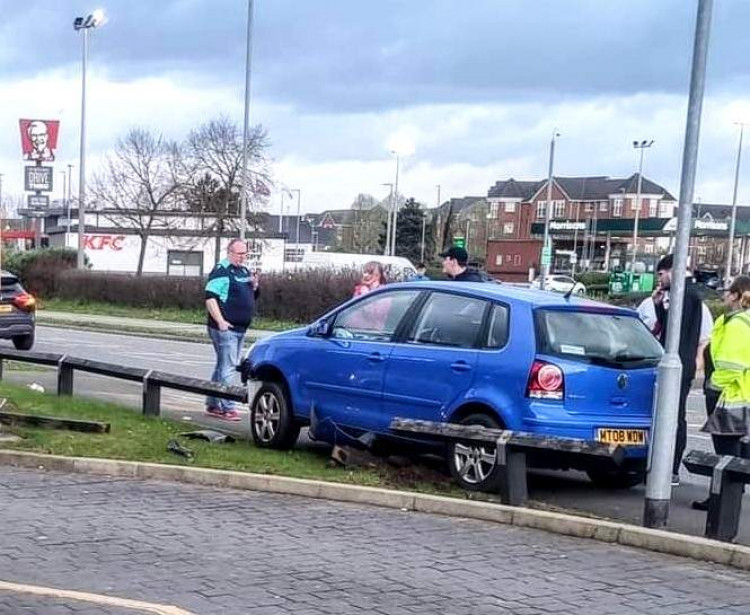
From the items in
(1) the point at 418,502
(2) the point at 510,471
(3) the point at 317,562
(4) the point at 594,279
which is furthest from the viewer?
(4) the point at 594,279

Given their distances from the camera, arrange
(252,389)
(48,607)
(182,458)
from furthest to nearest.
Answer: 1. (252,389)
2. (182,458)
3. (48,607)

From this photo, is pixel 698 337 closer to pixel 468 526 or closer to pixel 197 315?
pixel 468 526

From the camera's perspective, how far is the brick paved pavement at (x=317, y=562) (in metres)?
5.66

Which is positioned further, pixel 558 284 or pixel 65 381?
pixel 558 284

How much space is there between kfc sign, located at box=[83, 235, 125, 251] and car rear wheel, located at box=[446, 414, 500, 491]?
225ft

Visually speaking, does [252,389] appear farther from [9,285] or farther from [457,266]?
[9,285]

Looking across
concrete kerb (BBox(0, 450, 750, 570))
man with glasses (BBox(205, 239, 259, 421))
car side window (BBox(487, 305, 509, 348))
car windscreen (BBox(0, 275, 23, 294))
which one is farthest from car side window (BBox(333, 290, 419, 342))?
car windscreen (BBox(0, 275, 23, 294))

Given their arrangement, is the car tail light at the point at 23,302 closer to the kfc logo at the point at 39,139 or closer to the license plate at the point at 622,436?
the kfc logo at the point at 39,139

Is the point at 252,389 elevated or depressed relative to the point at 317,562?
elevated

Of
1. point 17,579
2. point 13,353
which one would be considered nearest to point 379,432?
point 17,579

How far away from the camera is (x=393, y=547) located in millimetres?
6812

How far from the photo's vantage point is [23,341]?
20.0 m

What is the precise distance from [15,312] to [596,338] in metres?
13.8

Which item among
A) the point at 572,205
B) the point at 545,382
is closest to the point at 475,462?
the point at 545,382
